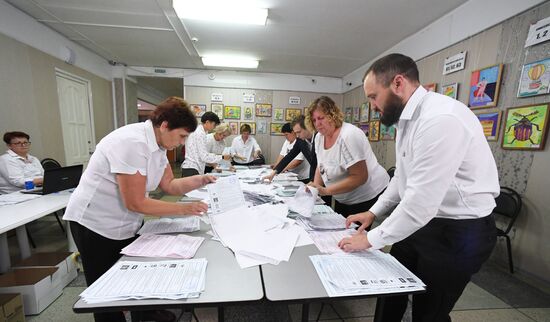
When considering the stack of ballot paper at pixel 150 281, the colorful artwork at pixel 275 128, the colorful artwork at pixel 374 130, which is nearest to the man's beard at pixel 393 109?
the stack of ballot paper at pixel 150 281

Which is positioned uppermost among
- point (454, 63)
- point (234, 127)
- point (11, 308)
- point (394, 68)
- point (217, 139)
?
point (454, 63)

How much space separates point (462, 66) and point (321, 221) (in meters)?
2.68

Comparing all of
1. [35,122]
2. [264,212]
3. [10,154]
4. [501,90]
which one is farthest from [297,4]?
[35,122]

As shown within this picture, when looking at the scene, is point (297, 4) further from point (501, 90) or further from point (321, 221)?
point (321, 221)

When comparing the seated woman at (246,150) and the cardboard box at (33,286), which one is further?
the seated woman at (246,150)

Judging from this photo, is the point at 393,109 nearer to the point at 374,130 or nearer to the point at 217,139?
the point at 217,139

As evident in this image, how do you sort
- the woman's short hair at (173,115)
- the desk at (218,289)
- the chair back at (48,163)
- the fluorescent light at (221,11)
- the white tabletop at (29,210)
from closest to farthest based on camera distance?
1. the desk at (218,289)
2. the woman's short hair at (173,115)
3. the white tabletop at (29,210)
4. the fluorescent light at (221,11)
5. the chair back at (48,163)

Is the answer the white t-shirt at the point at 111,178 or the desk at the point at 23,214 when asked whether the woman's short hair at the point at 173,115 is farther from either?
the desk at the point at 23,214

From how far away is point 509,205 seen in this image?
2078 mm

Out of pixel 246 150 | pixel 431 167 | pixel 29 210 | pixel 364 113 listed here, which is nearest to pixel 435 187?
pixel 431 167

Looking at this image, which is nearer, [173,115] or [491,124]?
[173,115]

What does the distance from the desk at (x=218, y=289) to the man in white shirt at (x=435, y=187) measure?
0.43 m

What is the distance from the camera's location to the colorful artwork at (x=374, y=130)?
4.24 metres

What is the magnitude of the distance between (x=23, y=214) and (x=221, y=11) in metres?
2.73
